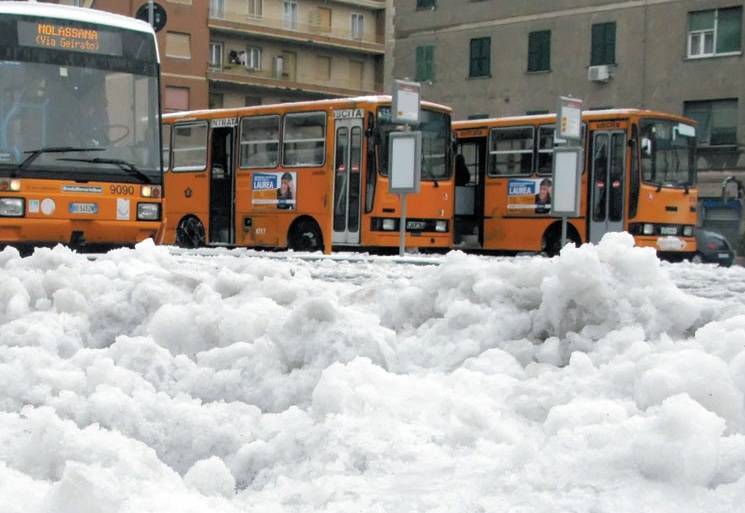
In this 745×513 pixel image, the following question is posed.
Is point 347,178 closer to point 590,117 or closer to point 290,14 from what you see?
point 590,117

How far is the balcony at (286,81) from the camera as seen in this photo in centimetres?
5957

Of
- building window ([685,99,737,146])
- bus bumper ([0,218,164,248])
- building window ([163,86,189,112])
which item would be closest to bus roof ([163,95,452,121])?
bus bumper ([0,218,164,248])

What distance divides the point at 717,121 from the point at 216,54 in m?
30.1

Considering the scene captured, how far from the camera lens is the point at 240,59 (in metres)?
61.2

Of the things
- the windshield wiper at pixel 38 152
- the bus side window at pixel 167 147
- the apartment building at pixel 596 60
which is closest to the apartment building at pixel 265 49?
the apartment building at pixel 596 60

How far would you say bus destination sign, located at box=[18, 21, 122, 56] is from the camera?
44.5 ft

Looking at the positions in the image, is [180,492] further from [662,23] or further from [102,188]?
[662,23]

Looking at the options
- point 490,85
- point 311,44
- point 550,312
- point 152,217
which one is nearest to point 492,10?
point 490,85

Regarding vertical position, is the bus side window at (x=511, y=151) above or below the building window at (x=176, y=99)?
below

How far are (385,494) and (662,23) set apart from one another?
3978 centimetres

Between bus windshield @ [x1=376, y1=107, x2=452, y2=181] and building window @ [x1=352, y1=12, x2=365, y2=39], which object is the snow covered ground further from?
building window @ [x1=352, y1=12, x2=365, y2=39]

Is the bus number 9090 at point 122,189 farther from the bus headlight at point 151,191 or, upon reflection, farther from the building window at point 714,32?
the building window at point 714,32

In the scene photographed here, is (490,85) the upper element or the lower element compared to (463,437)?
upper

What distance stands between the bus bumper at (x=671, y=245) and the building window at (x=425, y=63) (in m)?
26.1
